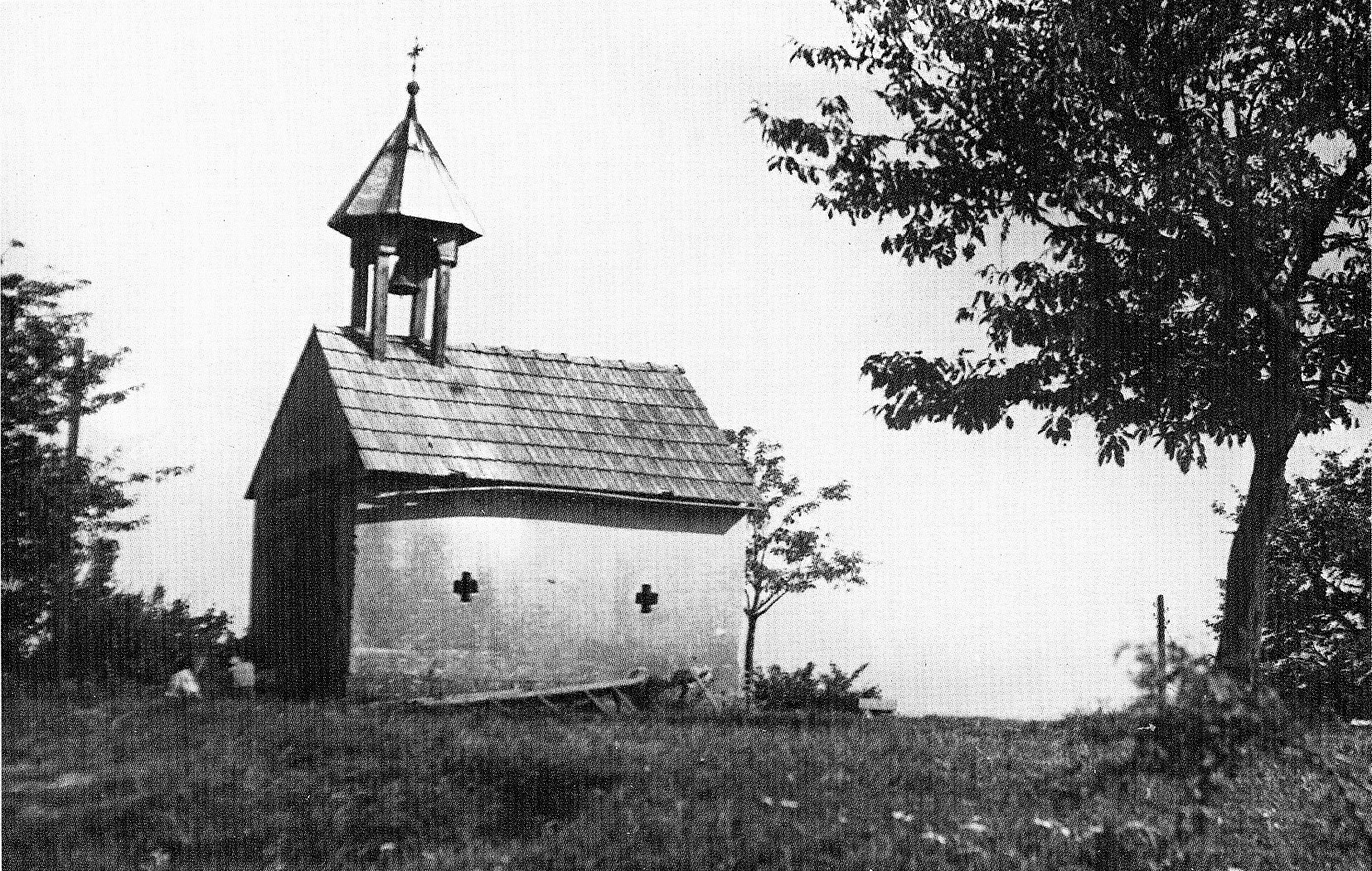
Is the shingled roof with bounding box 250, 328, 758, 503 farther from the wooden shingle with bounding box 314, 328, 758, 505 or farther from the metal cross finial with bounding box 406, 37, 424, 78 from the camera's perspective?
the metal cross finial with bounding box 406, 37, 424, 78

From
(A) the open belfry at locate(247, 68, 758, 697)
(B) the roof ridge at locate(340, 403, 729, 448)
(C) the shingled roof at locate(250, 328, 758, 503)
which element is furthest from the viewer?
(B) the roof ridge at locate(340, 403, 729, 448)

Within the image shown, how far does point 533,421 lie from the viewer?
64.5ft

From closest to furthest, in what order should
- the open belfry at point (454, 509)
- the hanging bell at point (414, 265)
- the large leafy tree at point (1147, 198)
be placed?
the large leafy tree at point (1147, 198), the open belfry at point (454, 509), the hanging bell at point (414, 265)

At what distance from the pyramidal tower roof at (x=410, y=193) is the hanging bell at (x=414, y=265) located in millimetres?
361

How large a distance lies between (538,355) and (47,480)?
1043 centimetres

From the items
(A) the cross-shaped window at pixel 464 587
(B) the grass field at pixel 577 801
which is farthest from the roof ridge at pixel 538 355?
(B) the grass field at pixel 577 801

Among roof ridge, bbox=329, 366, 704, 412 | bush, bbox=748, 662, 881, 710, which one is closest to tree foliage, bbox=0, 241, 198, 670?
roof ridge, bbox=329, 366, 704, 412

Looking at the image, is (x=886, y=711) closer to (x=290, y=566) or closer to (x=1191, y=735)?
(x=290, y=566)

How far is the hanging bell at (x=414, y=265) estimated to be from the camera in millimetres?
19500

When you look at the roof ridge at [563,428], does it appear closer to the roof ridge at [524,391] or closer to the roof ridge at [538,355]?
the roof ridge at [524,391]

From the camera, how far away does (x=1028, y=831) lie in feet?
28.5

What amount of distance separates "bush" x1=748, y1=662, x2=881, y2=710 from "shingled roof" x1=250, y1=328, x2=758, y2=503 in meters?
3.07

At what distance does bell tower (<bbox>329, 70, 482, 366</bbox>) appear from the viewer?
19.0m

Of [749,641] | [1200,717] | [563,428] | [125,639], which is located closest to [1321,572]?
[749,641]
